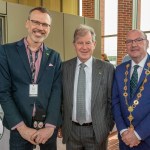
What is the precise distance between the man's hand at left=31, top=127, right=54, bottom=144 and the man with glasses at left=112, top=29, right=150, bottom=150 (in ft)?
2.12

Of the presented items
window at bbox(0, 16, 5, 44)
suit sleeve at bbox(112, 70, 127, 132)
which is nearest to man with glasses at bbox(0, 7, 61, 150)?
suit sleeve at bbox(112, 70, 127, 132)

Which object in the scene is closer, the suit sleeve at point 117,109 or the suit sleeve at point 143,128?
the suit sleeve at point 143,128

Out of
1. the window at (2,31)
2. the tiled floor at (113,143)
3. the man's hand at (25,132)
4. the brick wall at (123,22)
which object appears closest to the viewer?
the man's hand at (25,132)

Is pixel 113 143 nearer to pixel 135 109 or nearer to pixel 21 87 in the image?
pixel 135 109

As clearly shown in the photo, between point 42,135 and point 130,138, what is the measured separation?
0.76 metres

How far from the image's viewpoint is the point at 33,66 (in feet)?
6.59

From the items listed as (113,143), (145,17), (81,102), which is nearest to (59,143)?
(113,143)

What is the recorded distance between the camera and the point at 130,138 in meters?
2.16

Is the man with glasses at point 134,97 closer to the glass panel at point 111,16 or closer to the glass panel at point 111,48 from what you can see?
the glass panel at point 111,48

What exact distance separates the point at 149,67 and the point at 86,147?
3.02ft

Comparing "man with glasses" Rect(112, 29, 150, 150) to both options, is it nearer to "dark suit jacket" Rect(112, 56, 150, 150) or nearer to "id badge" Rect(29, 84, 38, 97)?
"dark suit jacket" Rect(112, 56, 150, 150)

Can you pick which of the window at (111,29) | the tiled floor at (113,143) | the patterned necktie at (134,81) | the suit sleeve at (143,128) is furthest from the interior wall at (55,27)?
the suit sleeve at (143,128)

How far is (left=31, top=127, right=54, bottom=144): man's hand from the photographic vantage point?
6.45 feet

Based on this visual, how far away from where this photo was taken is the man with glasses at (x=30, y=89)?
1949mm
